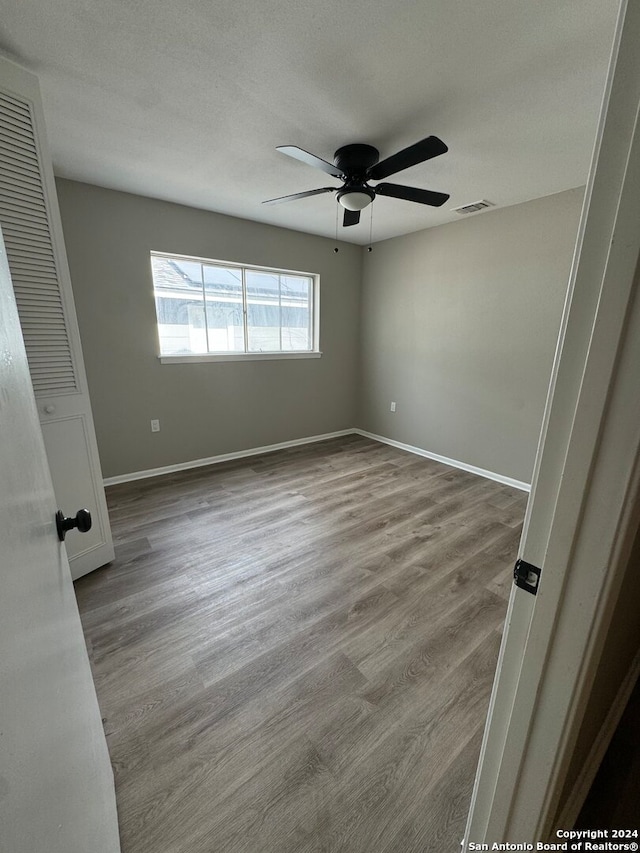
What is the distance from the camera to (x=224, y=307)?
11.8ft

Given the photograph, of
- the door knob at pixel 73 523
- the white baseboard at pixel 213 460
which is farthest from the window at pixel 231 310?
the door knob at pixel 73 523

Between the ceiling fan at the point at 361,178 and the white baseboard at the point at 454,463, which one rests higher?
the ceiling fan at the point at 361,178

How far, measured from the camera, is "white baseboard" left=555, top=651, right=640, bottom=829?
0.95 metres

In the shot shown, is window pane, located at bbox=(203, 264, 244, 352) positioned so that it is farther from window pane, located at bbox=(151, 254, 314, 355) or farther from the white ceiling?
the white ceiling

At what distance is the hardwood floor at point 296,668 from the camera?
3.39 feet

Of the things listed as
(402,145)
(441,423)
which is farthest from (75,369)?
(441,423)

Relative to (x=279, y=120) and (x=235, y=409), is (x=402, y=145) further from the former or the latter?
(x=235, y=409)

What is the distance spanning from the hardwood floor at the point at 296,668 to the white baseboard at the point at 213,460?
0.52 metres

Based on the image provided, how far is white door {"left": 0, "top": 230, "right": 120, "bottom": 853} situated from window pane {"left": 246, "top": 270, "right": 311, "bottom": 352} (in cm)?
325

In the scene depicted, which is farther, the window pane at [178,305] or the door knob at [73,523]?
the window pane at [178,305]

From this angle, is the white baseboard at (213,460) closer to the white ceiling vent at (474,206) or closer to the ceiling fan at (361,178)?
the ceiling fan at (361,178)

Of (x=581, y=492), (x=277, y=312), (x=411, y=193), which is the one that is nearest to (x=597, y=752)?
(x=581, y=492)

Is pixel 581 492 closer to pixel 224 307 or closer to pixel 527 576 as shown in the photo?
pixel 527 576

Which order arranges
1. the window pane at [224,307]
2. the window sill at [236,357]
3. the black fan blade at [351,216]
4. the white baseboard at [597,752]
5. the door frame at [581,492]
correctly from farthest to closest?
the window pane at [224,307] < the window sill at [236,357] < the black fan blade at [351,216] < the white baseboard at [597,752] < the door frame at [581,492]
